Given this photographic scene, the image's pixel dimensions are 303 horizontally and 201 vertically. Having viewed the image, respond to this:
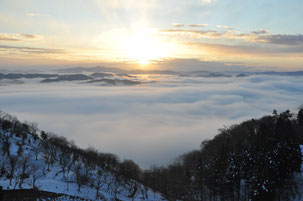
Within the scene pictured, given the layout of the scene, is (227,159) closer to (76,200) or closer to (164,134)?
(76,200)

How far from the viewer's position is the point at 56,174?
43.6 m

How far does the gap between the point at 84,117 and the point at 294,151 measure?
561 feet

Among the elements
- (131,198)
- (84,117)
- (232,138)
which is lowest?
(131,198)

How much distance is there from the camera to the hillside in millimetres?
35750

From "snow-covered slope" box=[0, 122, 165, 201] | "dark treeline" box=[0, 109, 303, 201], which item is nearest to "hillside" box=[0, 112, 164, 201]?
"snow-covered slope" box=[0, 122, 165, 201]

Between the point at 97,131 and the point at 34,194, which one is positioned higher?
the point at 97,131

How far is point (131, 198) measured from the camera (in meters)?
42.4

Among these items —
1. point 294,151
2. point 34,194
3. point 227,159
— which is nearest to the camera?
point 34,194

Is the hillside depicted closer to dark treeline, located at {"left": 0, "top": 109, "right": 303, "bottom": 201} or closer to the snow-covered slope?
the snow-covered slope

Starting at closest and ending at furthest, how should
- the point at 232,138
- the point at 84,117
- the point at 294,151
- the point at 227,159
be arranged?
1. the point at 294,151
2. the point at 227,159
3. the point at 232,138
4. the point at 84,117

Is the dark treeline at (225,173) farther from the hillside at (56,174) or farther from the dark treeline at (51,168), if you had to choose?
the hillside at (56,174)

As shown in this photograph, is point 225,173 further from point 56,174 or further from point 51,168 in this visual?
point 51,168

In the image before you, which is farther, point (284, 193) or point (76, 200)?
point (284, 193)

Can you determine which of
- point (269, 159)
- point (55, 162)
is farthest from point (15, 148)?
point (269, 159)
